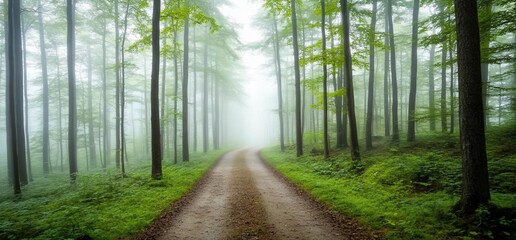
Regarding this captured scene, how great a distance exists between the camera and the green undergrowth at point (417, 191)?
5219mm

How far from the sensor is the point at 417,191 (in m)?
8.10

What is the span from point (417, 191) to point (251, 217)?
202 inches

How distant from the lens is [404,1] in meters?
17.4

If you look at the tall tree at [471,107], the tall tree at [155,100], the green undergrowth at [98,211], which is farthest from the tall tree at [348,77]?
the tall tree at [155,100]

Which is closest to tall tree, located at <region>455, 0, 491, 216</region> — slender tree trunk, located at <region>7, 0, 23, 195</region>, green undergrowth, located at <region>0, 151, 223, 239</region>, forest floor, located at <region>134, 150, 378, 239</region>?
forest floor, located at <region>134, 150, 378, 239</region>

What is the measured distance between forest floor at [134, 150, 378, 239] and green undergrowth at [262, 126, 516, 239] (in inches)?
22.8

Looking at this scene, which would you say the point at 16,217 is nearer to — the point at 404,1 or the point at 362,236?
the point at 362,236

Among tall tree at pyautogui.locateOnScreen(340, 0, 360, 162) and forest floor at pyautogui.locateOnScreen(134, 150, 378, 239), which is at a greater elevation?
tall tree at pyautogui.locateOnScreen(340, 0, 360, 162)

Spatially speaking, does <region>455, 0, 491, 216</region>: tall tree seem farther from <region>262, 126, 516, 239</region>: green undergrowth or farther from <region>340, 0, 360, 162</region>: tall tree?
<region>340, 0, 360, 162</region>: tall tree

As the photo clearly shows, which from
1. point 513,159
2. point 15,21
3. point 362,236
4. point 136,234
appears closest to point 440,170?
point 513,159

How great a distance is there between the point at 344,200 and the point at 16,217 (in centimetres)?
937

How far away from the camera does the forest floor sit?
6109 mm

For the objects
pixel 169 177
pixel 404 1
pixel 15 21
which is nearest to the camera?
pixel 169 177

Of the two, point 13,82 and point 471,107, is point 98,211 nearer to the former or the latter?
point 13,82
